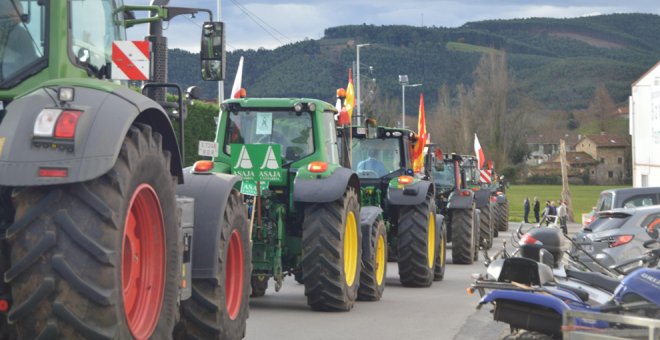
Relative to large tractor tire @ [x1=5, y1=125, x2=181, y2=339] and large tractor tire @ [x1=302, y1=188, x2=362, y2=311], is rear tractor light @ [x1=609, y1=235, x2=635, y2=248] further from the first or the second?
large tractor tire @ [x1=5, y1=125, x2=181, y2=339]

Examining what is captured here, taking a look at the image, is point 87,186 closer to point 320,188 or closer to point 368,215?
point 320,188

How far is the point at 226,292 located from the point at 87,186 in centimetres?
374

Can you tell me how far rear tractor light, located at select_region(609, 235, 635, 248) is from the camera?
59.7ft

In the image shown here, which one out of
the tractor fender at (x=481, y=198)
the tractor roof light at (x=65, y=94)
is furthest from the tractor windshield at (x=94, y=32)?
the tractor fender at (x=481, y=198)

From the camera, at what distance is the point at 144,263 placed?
6746 millimetres

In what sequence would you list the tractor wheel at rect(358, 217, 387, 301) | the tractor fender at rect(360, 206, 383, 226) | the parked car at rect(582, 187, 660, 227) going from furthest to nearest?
1. the parked car at rect(582, 187, 660, 227)
2. the tractor fender at rect(360, 206, 383, 226)
3. the tractor wheel at rect(358, 217, 387, 301)

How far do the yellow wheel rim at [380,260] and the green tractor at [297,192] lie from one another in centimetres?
143

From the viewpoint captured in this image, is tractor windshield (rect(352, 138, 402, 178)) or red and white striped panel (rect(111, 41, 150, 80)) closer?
red and white striped panel (rect(111, 41, 150, 80))

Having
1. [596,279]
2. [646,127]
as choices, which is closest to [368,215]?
[596,279]

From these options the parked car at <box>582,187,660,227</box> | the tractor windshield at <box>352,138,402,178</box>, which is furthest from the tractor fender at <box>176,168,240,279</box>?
the parked car at <box>582,187,660,227</box>

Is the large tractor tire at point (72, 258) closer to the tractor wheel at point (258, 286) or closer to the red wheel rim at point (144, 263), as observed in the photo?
the red wheel rim at point (144, 263)

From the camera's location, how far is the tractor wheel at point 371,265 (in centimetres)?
1538

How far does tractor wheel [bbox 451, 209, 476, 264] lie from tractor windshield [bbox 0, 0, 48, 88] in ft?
57.8

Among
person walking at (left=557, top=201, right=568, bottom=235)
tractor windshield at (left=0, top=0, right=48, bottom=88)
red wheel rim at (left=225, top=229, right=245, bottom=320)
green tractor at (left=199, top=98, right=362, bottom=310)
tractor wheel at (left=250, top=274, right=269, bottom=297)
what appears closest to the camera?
tractor windshield at (left=0, top=0, right=48, bottom=88)
